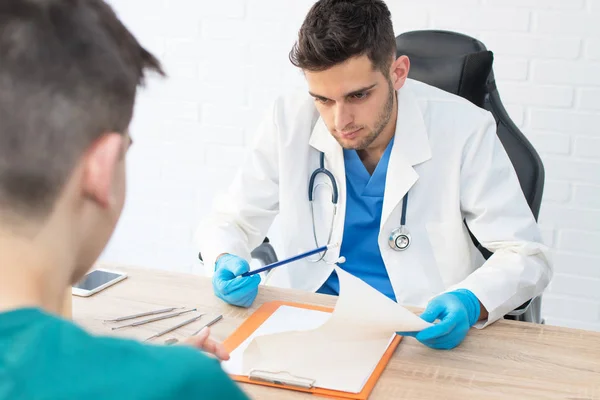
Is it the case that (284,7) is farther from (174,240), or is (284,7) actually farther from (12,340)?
(12,340)

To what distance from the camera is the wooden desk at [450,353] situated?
42.9 inches

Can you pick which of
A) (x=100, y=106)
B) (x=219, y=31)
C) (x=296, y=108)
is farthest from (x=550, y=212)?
(x=100, y=106)

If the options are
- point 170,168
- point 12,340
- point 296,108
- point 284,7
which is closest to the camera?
point 12,340

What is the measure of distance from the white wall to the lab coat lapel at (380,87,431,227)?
75 cm

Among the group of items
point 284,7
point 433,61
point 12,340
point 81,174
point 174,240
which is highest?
point 284,7

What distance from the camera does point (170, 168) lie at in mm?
2889

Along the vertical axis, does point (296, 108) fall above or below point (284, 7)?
below

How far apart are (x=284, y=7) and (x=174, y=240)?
104 centimetres

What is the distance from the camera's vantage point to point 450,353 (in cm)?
122

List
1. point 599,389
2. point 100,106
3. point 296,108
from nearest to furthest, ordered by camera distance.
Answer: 1. point 100,106
2. point 599,389
3. point 296,108

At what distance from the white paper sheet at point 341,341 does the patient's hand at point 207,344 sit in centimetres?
6

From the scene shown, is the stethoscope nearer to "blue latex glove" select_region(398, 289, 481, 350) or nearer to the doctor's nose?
the doctor's nose

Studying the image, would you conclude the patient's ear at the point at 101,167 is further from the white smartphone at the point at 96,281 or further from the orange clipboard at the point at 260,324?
the white smartphone at the point at 96,281


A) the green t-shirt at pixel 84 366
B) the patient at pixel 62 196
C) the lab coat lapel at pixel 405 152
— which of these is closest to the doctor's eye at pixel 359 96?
the lab coat lapel at pixel 405 152
